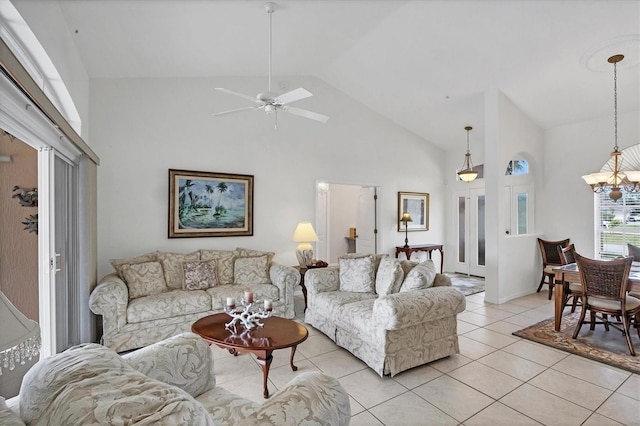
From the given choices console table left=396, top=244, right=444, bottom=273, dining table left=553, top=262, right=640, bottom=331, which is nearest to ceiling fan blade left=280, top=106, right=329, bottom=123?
dining table left=553, top=262, right=640, bottom=331

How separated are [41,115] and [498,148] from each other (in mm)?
5177

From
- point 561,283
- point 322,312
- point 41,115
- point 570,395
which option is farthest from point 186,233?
point 561,283

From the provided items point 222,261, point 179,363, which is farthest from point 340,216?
point 179,363

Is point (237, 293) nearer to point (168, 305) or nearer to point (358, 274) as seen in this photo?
point (168, 305)

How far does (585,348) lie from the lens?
3244 mm

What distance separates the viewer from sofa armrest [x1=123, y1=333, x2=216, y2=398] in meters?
1.53

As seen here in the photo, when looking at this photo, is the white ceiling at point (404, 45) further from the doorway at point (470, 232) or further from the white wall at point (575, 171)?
the doorway at point (470, 232)

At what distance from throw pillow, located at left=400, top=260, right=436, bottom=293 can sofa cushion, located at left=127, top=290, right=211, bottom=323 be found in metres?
2.25

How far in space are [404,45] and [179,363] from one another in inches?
171

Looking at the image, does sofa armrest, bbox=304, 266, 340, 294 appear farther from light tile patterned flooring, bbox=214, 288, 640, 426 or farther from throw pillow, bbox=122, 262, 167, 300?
throw pillow, bbox=122, 262, 167, 300

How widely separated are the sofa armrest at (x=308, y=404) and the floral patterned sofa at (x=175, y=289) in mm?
2620

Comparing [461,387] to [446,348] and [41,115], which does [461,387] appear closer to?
[446,348]

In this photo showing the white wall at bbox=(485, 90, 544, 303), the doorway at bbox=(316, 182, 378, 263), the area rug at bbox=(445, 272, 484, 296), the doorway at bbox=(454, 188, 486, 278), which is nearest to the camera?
the white wall at bbox=(485, 90, 544, 303)

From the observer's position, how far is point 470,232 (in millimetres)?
7039
